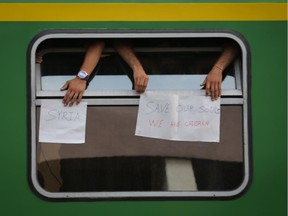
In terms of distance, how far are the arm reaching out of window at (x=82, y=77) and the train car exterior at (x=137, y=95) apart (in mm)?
42

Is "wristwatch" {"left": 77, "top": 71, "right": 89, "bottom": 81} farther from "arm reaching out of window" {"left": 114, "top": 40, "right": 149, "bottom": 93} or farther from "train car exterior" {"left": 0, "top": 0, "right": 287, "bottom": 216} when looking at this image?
"arm reaching out of window" {"left": 114, "top": 40, "right": 149, "bottom": 93}

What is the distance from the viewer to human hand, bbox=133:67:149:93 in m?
2.36

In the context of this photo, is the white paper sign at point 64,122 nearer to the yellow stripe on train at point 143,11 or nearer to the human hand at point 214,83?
the yellow stripe on train at point 143,11

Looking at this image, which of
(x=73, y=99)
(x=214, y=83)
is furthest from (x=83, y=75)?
(x=214, y=83)

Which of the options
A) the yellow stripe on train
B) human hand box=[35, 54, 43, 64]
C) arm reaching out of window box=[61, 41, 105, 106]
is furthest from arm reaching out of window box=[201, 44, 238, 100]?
human hand box=[35, 54, 43, 64]

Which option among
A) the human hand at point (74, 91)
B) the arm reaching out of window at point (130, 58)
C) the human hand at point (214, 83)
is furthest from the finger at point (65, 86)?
the human hand at point (214, 83)

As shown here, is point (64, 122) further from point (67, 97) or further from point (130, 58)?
point (130, 58)

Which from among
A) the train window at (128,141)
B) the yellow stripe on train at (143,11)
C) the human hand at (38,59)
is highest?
the yellow stripe on train at (143,11)

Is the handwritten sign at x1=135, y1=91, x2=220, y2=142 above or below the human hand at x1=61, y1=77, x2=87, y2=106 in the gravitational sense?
below

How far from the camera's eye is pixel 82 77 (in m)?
2.37

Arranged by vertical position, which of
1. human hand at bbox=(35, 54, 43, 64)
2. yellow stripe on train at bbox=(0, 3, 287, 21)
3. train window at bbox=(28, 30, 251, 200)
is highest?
yellow stripe on train at bbox=(0, 3, 287, 21)

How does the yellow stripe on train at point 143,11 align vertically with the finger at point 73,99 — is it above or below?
above

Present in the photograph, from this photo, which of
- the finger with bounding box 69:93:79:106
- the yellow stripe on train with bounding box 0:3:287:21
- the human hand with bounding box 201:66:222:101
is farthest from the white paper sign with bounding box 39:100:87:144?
the human hand with bounding box 201:66:222:101

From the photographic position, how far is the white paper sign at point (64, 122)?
2.34m
